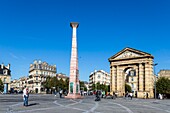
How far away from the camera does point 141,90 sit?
65.7 meters

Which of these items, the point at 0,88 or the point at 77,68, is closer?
the point at 77,68

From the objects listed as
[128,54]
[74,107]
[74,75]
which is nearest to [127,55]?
[128,54]

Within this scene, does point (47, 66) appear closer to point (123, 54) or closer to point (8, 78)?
point (8, 78)

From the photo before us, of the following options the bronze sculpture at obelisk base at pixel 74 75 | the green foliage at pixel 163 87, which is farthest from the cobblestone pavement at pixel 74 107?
the green foliage at pixel 163 87

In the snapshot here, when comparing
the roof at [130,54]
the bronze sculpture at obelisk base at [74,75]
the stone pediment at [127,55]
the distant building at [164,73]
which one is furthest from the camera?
the distant building at [164,73]

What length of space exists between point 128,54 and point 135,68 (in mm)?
4301

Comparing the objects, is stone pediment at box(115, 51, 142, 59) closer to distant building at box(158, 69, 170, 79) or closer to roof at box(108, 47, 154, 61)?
roof at box(108, 47, 154, 61)

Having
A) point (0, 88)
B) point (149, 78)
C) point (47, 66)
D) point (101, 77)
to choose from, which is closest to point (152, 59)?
point (149, 78)

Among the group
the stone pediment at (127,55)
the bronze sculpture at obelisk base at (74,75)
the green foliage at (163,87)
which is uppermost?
the stone pediment at (127,55)

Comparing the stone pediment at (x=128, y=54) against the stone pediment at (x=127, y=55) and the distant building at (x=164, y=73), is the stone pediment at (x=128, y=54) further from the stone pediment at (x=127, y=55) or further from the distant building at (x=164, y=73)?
A: the distant building at (x=164, y=73)

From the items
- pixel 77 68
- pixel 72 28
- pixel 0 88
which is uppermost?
pixel 72 28

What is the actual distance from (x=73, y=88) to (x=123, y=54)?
2854 cm

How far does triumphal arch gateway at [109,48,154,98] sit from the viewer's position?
64762 mm

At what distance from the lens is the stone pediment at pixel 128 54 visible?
66.6 meters
